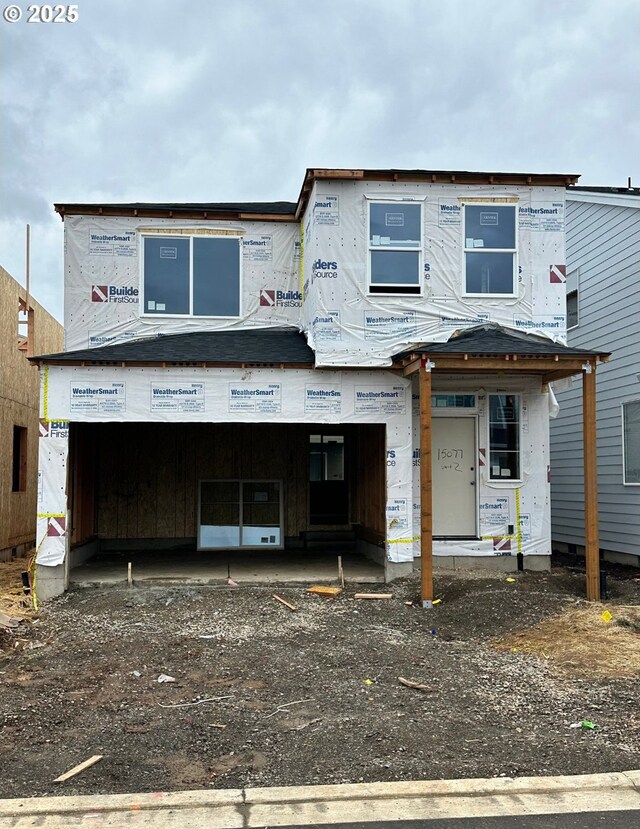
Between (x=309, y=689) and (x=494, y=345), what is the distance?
598 centimetres

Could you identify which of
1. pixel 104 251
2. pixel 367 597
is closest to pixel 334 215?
pixel 104 251

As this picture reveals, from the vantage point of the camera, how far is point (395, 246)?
11.6m

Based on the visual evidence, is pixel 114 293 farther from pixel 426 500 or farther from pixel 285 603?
pixel 426 500

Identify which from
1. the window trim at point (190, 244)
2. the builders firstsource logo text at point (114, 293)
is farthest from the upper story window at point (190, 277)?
the builders firstsource logo text at point (114, 293)

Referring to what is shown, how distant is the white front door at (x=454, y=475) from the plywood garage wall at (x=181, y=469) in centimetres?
230

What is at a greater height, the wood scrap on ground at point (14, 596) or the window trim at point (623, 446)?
the window trim at point (623, 446)

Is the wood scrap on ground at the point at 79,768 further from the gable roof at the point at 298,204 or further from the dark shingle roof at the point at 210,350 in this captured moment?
the gable roof at the point at 298,204

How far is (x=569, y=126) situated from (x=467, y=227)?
13951mm

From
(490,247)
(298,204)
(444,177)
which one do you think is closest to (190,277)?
(298,204)

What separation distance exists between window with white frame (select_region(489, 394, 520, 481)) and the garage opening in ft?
8.79

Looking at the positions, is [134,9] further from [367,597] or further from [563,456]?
[563,456]

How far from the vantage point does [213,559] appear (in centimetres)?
1323

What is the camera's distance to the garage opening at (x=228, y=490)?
1446 centimetres

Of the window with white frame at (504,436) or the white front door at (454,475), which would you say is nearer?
the white front door at (454,475)
